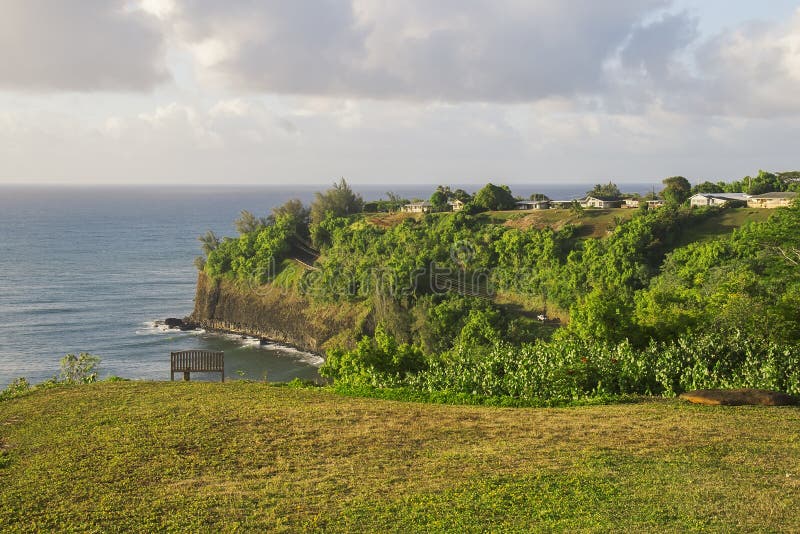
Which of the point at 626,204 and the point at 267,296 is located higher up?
the point at 626,204

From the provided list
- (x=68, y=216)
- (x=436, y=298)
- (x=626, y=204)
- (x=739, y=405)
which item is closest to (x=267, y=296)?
(x=436, y=298)

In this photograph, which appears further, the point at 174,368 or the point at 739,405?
the point at 174,368

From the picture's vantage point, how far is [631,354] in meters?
22.3

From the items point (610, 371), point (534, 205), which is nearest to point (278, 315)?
point (534, 205)

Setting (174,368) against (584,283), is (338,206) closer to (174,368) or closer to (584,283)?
(584,283)

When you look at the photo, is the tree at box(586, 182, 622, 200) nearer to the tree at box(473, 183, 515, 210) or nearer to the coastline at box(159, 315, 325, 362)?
the tree at box(473, 183, 515, 210)

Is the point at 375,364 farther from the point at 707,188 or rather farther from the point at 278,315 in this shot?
the point at 707,188

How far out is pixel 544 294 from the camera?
54.2 metres

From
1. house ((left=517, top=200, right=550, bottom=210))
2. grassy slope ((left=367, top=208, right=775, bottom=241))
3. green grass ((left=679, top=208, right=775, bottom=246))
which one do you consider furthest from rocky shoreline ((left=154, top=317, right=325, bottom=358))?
green grass ((left=679, top=208, right=775, bottom=246))

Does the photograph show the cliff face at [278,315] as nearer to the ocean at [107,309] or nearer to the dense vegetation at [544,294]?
the dense vegetation at [544,294]

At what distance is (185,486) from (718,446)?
10.7 meters

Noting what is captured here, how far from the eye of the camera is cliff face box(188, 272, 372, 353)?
185 feet

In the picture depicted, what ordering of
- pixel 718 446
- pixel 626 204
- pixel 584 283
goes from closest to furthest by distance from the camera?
pixel 718 446
pixel 584 283
pixel 626 204

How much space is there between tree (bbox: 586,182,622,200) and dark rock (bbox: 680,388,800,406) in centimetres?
5748
